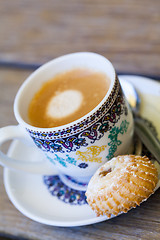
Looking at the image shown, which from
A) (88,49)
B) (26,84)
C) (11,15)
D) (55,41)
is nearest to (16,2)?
(11,15)

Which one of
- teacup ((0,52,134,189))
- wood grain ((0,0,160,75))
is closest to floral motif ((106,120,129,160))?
teacup ((0,52,134,189))

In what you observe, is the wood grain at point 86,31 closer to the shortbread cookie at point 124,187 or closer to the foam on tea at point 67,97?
the foam on tea at point 67,97

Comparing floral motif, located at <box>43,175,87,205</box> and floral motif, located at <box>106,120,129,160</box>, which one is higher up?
floral motif, located at <box>106,120,129,160</box>

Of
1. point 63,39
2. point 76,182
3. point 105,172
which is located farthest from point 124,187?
point 63,39

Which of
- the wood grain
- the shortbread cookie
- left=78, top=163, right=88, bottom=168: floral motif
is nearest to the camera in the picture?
the shortbread cookie

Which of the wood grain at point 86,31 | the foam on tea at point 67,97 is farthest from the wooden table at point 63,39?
the foam on tea at point 67,97

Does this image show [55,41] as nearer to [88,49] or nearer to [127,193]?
[88,49]

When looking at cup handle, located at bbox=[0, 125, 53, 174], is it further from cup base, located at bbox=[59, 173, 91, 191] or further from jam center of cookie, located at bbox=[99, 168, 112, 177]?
jam center of cookie, located at bbox=[99, 168, 112, 177]
